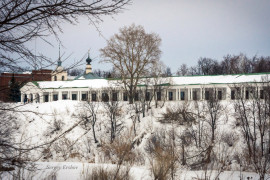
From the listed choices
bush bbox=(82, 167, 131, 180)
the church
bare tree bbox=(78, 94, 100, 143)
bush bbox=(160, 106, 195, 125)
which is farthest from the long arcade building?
bush bbox=(82, 167, 131, 180)

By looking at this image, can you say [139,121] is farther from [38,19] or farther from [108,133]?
[38,19]

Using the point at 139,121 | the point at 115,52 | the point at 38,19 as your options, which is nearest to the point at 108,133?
the point at 139,121

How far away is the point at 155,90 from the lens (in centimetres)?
3781

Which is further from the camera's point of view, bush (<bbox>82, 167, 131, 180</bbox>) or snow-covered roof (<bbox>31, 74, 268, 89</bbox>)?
snow-covered roof (<bbox>31, 74, 268, 89</bbox>)

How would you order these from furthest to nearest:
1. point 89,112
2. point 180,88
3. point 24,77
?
point 180,88 < point 89,112 < point 24,77

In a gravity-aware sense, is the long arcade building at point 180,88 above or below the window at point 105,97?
above

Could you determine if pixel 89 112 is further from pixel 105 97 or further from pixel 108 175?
pixel 108 175

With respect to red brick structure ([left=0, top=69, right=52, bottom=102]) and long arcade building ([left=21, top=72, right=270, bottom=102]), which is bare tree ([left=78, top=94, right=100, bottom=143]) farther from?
red brick structure ([left=0, top=69, right=52, bottom=102])

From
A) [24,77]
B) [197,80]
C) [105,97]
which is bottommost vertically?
[105,97]

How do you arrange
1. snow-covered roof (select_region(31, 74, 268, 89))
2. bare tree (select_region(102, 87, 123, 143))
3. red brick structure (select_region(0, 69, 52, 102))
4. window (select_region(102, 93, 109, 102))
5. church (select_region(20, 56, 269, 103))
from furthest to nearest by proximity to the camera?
snow-covered roof (select_region(31, 74, 268, 89)) < church (select_region(20, 56, 269, 103)) < window (select_region(102, 93, 109, 102)) < bare tree (select_region(102, 87, 123, 143)) < red brick structure (select_region(0, 69, 52, 102))

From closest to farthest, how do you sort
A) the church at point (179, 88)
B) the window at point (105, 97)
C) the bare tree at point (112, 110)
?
the bare tree at point (112, 110) → the window at point (105, 97) → the church at point (179, 88)

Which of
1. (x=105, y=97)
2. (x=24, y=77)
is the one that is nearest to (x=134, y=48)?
(x=105, y=97)

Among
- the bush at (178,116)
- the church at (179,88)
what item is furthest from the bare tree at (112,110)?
the bush at (178,116)

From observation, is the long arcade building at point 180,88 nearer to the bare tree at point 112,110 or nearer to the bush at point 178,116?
the bare tree at point 112,110
